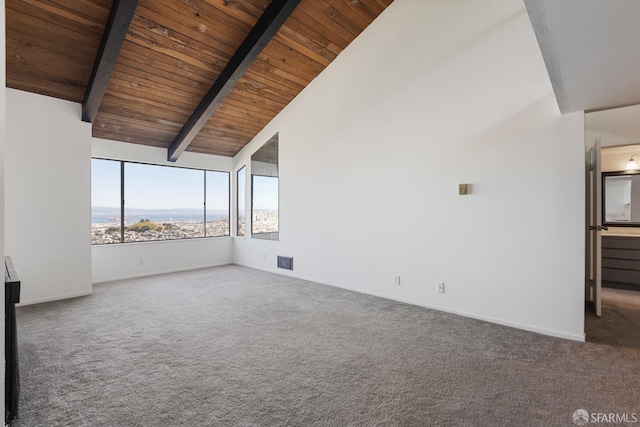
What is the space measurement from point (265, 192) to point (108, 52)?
3368 mm

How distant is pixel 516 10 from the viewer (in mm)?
3191

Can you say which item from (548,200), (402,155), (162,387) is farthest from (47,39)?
(548,200)

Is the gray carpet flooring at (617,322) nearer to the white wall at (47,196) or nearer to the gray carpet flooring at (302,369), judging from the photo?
the gray carpet flooring at (302,369)

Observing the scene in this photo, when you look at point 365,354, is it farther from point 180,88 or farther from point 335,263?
point 180,88

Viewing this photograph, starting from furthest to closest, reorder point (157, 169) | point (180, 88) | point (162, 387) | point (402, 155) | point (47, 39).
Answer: point (157, 169) → point (180, 88) → point (402, 155) → point (47, 39) → point (162, 387)

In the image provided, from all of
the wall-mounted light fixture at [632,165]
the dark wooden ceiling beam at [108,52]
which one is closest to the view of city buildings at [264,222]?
the dark wooden ceiling beam at [108,52]

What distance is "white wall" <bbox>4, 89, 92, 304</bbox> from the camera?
3.93 meters

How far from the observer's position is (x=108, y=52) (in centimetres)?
337

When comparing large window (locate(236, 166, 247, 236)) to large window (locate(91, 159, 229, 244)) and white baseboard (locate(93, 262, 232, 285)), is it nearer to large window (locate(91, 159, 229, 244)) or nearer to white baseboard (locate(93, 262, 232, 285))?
large window (locate(91, 159, 229, 244))

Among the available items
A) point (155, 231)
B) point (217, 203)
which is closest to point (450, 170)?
point (217, 203)

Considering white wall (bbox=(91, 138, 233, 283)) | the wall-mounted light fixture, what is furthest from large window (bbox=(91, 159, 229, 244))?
the wall-mounted light fixture

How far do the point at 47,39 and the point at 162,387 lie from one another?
Result: 150 inches

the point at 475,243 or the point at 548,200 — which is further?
the point at 475,243

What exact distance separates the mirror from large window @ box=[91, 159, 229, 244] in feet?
23.2
